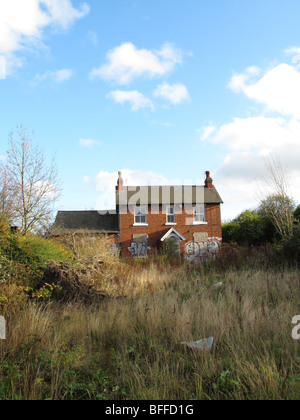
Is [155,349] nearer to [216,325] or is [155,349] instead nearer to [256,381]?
[216,325]

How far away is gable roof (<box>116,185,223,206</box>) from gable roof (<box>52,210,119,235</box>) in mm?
1918

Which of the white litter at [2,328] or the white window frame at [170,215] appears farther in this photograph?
the white window frame at [170,215]

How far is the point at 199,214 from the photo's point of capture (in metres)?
25.7

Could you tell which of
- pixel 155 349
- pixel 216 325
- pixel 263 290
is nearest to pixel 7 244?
pixel 155 349

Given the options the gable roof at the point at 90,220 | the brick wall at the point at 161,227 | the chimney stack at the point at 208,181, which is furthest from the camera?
the chimney stack at the point at 208,181

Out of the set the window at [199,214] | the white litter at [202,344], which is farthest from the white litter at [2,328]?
the window at [199,214]

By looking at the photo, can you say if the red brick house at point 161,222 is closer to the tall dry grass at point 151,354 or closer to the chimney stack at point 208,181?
the chimney stack at point 208,181

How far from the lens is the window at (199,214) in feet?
83.9

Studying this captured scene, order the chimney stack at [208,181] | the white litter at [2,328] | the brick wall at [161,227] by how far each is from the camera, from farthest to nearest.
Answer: the chimney stack at [208,181], the brick wall at [161,227], the white litter at [2,328]

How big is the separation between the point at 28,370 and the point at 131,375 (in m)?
1.12

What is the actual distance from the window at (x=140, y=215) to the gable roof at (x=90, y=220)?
6.18 ft

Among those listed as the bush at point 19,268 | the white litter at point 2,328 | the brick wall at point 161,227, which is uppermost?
the brick wall at point 161,227

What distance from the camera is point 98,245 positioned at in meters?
13.0
